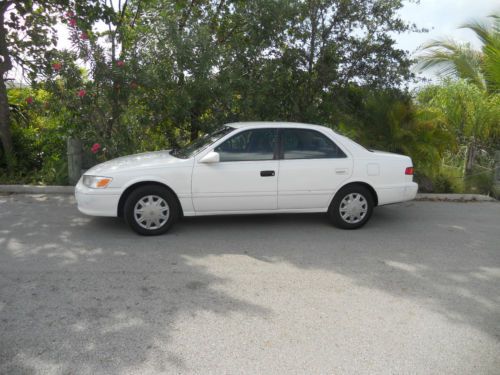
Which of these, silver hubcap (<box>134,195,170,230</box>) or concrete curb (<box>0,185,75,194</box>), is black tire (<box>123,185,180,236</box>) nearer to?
silver hubcap (<box>134,195,170,230</box>)

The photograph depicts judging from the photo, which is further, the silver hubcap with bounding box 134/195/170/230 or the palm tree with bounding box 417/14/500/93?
the palm tree with bounding box 417/14/500/93

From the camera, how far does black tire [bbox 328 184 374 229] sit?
632cm

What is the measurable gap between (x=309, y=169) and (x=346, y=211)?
2.73ft

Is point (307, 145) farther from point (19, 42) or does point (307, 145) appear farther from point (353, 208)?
point (19, 42)

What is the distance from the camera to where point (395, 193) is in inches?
255

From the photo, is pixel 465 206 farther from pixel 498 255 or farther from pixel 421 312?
pixel 421 312

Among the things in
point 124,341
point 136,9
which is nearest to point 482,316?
point 124,341

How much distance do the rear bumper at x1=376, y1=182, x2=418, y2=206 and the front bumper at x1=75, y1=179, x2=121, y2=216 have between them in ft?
11.9

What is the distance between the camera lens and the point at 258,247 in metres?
5.57

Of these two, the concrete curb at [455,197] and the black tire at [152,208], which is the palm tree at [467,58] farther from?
the black tire at [152,208]

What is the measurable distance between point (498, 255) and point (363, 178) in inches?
75.7

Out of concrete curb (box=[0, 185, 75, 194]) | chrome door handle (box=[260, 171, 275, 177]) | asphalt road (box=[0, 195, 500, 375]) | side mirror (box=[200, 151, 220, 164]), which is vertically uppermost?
side mirror (box=[200, 151, 220, 164])

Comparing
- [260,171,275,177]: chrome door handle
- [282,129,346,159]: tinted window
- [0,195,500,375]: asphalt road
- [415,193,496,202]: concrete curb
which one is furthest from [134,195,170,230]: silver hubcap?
[415,193,496,202]: concrete curb

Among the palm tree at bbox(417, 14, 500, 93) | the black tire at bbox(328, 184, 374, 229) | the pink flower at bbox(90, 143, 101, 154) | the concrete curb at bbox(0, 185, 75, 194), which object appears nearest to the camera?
the black tire at bbox(328, 184, 374, 229)
